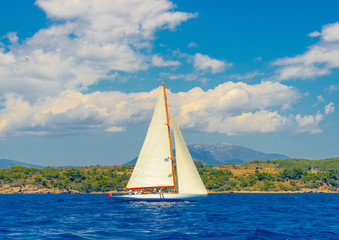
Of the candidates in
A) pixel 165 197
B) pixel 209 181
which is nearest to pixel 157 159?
pixel 165 197

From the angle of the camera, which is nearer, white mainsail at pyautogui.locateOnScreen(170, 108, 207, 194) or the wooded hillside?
white mainsail at pyautogui.locateOnScreen(170, 108, 207, 194)

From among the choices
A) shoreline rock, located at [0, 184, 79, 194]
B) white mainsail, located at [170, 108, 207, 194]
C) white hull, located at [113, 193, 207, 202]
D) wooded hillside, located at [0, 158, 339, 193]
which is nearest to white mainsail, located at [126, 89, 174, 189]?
white hull, located at [113, 193, 207, 202]

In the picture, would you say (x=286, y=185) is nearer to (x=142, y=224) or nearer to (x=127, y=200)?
(x=127, y=200)

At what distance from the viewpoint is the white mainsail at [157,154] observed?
2817 inches

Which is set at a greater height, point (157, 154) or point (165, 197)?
Result: point (157, 154)

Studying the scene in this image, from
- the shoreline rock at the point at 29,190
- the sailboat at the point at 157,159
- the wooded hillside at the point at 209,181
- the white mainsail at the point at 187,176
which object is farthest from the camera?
the wooded hillside at the point at 209,181

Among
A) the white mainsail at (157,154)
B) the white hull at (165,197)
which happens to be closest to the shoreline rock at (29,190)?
the white hull at (165,197)

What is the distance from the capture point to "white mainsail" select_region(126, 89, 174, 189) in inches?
2817

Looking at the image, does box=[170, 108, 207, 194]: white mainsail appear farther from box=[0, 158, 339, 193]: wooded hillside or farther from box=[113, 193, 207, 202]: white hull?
box=[0, 158, 339, 193]: wooded hillside

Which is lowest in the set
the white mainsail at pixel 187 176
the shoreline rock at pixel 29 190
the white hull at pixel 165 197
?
the shoreline rock at pixel 29 190

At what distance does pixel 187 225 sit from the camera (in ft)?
139

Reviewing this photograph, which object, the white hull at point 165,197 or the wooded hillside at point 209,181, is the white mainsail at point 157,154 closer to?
the white hull at point 165,197

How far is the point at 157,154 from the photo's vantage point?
7144cm

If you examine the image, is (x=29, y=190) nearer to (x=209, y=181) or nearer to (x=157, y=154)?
(x=209, y=181)
